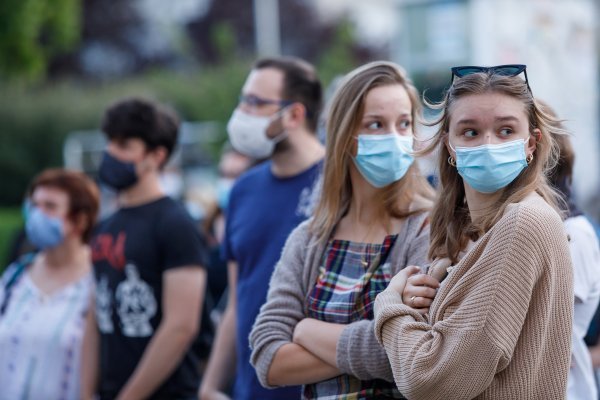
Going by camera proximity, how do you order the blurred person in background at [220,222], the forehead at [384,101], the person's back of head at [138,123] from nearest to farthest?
the forehead at [384,101], the person's back of head at [138,123], the blurred person in background at [220,222]

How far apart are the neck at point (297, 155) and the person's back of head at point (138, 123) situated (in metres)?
→ 1.02

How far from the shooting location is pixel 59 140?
22297 millimetres

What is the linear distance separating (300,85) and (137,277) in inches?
47.9

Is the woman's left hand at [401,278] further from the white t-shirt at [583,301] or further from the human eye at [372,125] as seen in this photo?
the white t-shirt at [583,301]

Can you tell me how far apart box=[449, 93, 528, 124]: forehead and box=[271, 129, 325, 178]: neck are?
65.3 inches

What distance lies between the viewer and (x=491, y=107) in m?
2.66

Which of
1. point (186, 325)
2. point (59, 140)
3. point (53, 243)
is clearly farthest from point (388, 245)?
point (59, 140)

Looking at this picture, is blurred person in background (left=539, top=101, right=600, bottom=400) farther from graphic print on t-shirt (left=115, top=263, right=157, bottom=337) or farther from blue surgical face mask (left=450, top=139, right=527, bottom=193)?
graphic print on t-shirt (left=115, top=263, right=157, bottom=337)

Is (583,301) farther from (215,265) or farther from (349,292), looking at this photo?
(215,265)

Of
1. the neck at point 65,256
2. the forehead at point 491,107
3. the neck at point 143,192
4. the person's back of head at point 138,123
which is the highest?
the forehead at point 491,107

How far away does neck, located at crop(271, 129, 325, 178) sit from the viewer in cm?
433

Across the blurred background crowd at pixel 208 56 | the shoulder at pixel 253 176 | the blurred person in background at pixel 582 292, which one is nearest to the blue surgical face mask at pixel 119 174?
the shoulder at pixel 253 176

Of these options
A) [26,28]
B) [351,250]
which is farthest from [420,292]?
[26,28]

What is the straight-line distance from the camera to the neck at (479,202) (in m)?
2.72
